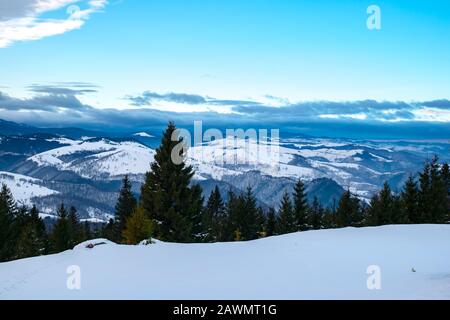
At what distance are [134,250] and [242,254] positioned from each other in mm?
4556

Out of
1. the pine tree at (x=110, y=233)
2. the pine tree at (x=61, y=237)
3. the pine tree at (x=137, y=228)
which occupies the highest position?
the pine tree at (x=137, y=228)

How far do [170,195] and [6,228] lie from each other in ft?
81.7

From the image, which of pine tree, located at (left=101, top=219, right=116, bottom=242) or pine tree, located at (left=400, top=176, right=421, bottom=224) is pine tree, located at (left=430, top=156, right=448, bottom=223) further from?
pine tree, located at (left=101, top=219, right=116, bottom=242)

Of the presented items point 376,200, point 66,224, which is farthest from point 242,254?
point 66,224

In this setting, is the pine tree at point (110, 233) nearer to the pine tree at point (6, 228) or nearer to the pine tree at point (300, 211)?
the pine tree at point (6, 228)

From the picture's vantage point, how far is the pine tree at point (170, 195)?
34.0 m

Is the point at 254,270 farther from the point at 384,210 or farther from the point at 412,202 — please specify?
the point at 412,202

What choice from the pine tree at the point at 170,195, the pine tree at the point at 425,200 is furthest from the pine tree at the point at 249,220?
the pine tree at the point at 170,195

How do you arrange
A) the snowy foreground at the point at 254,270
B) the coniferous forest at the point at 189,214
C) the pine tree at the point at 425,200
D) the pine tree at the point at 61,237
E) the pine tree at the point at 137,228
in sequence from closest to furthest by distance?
the snowy foreground at the point at 254,270 < the pine tree at the point at 137,228 < the coniferous forest at the point at 189,214 < the pine tree at the point at 425,200 < the pine tree at the point at 61,237

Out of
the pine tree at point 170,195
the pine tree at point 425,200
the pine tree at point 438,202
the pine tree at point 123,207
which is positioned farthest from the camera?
the pine tree at point 123,207

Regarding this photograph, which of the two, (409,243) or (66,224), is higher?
(409,243)

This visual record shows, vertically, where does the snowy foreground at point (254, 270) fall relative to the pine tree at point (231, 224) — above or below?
above
